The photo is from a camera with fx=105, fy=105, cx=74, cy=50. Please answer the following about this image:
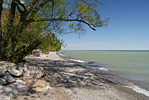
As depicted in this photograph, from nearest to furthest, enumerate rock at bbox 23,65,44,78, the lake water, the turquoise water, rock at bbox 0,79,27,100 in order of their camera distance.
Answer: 1. rock at bbox 0,79,27,100
2. rock at bbox 23,65,44,78
3. the lake water
4. the turquoise water

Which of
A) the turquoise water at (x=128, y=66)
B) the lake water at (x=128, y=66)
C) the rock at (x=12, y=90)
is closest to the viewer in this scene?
the rock at (x=12, y=90)

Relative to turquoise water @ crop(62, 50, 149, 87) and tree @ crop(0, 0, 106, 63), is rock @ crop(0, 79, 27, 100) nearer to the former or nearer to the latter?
tree @ crop(0, 0, 106, 63)

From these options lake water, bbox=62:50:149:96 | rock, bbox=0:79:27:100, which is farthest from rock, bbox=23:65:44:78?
lake water, bbox=62:50:149:96

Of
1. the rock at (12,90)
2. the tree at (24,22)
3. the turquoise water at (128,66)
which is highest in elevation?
the tree at (24,22)

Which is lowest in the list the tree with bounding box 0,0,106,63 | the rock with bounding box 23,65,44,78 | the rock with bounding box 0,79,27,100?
the rock with bounding box 0,79,27,100

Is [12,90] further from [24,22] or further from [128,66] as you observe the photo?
[128,66]

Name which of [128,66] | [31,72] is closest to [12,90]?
[31,72]

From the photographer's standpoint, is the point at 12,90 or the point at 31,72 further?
the point at 31,72

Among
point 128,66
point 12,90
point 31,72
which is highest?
point 31,72

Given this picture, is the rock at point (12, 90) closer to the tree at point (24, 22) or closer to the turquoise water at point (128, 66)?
the tree at point (24, 22)

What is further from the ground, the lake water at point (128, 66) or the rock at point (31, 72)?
the rock at point (31, 72)

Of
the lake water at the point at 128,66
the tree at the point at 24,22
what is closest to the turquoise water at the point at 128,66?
Answer: the lake water at the point at 128,66

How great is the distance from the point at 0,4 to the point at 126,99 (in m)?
10.9

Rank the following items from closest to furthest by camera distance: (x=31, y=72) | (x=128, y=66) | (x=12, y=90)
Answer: (x=12, y=90) < (x=31, y=72) < (x=128, y=66)
